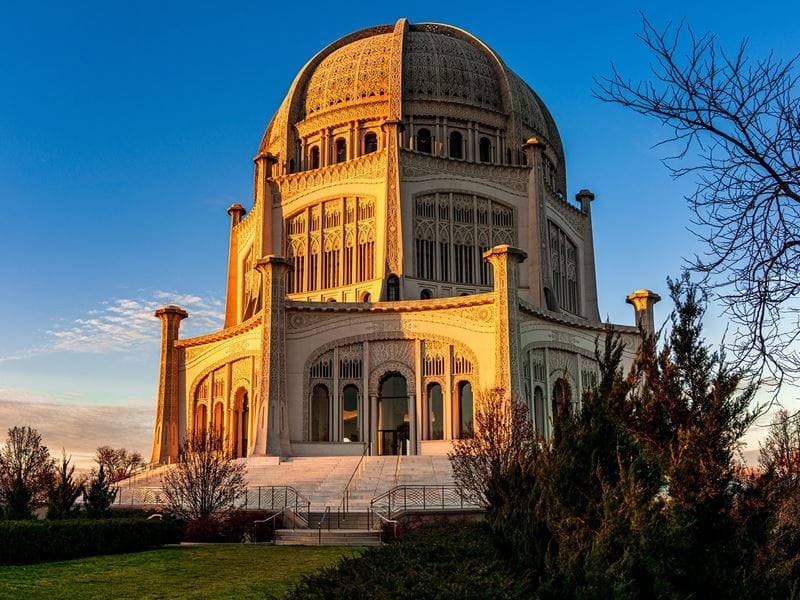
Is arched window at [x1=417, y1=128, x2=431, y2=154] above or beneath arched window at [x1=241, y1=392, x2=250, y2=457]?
above

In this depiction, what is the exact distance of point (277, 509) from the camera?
87.4 feet

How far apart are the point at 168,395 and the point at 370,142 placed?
1755 cm

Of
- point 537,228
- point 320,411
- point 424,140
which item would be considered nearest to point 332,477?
point 320,411

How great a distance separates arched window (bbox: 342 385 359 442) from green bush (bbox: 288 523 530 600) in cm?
2834

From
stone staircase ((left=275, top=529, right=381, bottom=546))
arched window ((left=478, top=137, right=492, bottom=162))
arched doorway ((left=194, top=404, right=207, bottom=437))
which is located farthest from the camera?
arched window ((left=478, top=137, right=492, bottom=162))

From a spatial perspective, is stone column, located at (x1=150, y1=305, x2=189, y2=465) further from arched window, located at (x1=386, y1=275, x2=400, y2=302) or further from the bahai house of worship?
arched window, located at (x1=386, y1=275, x2=400, y2=302)

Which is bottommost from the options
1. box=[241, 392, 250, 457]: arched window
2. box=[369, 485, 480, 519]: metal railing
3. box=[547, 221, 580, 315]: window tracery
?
box=[369, 485, 480, 519]: metal railing

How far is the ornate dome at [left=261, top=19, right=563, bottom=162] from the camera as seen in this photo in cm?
4909

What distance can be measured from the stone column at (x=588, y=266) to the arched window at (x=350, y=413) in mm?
16186

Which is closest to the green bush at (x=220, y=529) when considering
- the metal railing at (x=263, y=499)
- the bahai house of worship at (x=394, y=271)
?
the metal railing at (x=263, y=499)

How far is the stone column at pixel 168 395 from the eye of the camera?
44125 mm

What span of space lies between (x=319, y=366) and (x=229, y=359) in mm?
5261

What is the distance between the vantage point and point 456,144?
49531mm

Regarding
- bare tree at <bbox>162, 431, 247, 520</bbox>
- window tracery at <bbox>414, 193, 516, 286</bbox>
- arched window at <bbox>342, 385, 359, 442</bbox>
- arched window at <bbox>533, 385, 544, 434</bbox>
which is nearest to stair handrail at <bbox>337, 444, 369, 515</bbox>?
arched window at <bbox>342, 385, 359, 442</bbox>
